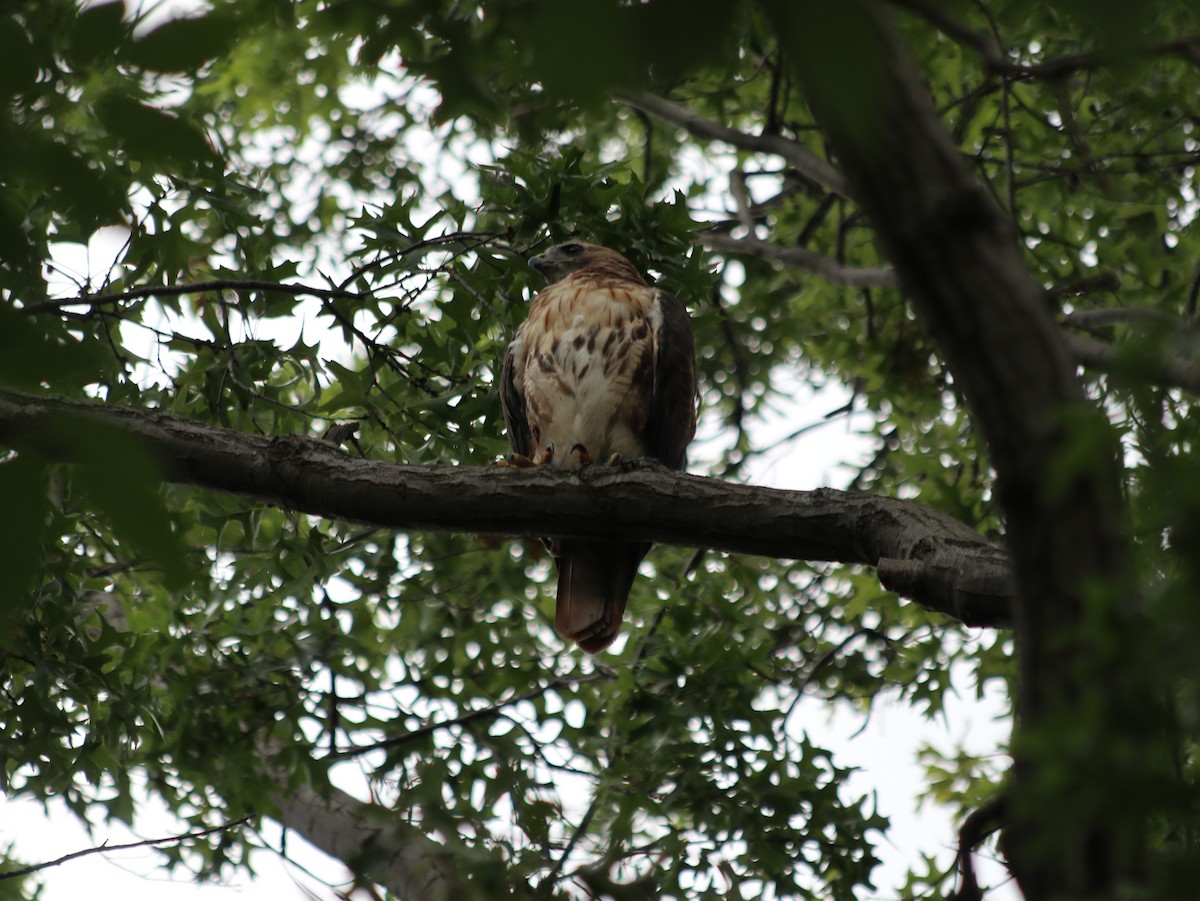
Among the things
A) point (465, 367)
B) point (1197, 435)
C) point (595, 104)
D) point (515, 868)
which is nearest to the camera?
point (595, 104)

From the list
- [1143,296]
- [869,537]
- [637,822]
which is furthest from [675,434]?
[1143,296]

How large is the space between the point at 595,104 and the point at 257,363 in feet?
10.9

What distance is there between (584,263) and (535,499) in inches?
95.8

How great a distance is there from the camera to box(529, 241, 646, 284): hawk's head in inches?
215

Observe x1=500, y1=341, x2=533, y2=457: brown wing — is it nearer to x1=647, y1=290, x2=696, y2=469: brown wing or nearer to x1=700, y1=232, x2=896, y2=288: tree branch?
x1=647, y1=290, x2=696, y2=469: brown wing

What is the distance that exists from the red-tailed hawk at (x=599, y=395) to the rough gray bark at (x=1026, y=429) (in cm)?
326

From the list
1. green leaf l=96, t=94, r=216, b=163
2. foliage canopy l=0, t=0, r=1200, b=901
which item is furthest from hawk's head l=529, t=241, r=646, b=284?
green leaf l=96, t=94, r=216, b=163

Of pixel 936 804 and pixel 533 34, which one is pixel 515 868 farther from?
pixel 936 804

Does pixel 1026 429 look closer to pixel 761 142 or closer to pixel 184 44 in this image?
pixel 184 44

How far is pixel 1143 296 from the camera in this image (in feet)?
20.7

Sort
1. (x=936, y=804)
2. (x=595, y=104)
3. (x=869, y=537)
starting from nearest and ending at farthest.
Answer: (x=595, y=104)
(x=869, y=537)
(x=936, y=804)

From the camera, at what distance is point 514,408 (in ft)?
16.6

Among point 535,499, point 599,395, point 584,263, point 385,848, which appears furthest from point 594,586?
point 385,848

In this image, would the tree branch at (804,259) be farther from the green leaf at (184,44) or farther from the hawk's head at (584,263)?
the green leaf at (184,44)
